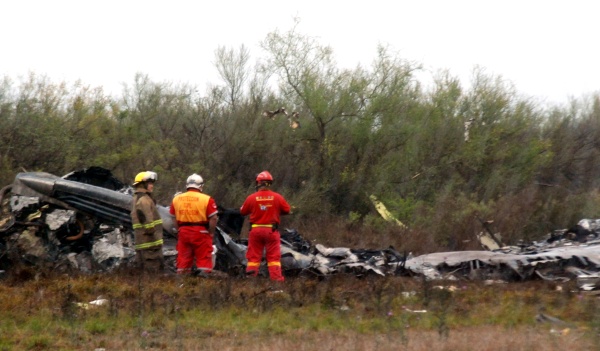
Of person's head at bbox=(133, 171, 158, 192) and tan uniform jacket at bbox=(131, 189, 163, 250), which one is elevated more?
person's head at bbox=(133, 171, 158, 192)

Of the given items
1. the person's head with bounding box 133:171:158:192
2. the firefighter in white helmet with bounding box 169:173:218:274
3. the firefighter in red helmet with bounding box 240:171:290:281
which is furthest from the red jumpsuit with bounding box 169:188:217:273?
the firefighter in red helmet with bounding box 240:171:290:281

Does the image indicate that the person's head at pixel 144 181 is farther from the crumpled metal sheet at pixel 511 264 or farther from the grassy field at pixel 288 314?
the crumpled metal sheet at pixel 511 264

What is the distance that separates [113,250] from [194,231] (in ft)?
5.40

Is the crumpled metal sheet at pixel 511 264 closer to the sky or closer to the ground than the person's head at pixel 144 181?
closer to the ground

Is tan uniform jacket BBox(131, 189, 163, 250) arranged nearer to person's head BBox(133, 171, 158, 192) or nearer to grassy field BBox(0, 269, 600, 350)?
person's head BBox(133, 171, 158, 192)

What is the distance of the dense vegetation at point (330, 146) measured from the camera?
68.2 feet

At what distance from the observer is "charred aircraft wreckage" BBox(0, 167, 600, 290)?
1263cm

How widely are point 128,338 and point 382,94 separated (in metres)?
18.1

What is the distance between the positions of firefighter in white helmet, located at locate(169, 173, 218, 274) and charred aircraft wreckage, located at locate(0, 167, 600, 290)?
0.79 m

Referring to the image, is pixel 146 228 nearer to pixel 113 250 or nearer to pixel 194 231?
pixel 194 231

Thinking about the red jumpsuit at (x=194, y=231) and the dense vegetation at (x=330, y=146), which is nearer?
the red jumpsuit at (x=194, y=231)

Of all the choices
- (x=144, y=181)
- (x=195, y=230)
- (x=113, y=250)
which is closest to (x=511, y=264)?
(x=195, y=230)

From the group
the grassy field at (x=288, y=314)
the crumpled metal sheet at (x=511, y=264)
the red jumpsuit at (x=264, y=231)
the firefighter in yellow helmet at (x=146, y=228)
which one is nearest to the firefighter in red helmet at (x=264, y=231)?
the red jumpsuit at (x=264, y=231)

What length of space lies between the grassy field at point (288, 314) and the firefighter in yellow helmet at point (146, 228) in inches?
13.7
